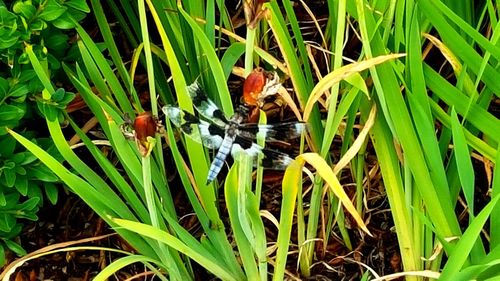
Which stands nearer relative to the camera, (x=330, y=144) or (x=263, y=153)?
(x=263, y=153)

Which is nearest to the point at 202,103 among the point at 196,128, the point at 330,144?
the point at 196,128

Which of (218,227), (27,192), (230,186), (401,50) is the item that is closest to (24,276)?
(27,192)

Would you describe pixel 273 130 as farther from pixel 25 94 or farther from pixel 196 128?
pixel 25 94

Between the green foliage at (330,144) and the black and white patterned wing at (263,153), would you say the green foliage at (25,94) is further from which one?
the black and white patterned wing at (263,153)

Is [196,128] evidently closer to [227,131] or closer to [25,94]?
[227,131]

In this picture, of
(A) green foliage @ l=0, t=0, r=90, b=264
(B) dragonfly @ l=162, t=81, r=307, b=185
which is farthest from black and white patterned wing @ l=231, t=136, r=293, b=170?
(A) green foliage @ l=0, t=0, r=90, b=264

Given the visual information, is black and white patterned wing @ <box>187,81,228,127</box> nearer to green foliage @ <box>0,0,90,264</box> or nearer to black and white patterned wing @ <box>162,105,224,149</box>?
black and white patterned wing @ <box>162,105,224,149</box>

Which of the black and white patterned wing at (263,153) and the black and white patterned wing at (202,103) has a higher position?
the black and white patterned wing at (202,103)

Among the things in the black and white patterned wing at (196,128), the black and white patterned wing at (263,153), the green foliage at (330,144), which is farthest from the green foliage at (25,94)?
the black and white patterned wing at (263,153)
